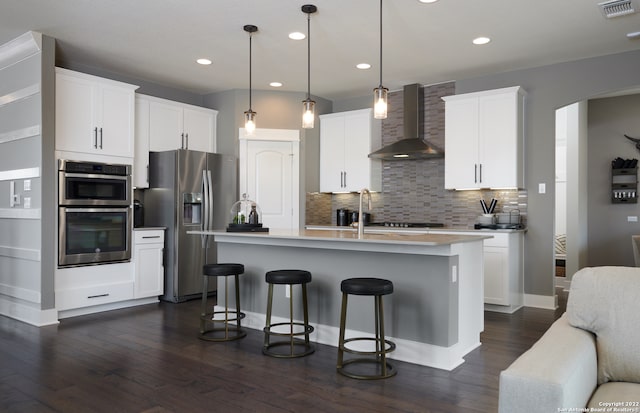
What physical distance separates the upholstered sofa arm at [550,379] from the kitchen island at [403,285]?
4.53 ft

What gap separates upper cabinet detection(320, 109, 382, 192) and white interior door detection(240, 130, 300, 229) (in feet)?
1.59

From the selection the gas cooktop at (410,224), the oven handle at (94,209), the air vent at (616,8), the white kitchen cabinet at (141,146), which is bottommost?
the gas cooktop at (410,224)

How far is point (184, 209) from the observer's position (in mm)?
5805

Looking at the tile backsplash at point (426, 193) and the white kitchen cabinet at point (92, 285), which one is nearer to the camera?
the white kitchen cabinet at point (92, 285)

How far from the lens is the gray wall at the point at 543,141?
209 inches

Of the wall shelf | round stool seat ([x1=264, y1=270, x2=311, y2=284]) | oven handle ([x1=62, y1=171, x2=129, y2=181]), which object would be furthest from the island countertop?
the wall shelf

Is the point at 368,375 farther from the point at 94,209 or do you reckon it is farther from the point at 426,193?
the point at 426,193

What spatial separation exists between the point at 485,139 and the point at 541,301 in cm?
198

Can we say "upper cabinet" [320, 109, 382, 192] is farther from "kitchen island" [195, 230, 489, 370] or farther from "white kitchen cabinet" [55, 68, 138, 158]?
"white kitchen cabinet" [55, 68, 138, 158]

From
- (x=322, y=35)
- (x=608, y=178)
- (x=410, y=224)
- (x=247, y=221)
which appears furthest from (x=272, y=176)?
(x=608, y=178)

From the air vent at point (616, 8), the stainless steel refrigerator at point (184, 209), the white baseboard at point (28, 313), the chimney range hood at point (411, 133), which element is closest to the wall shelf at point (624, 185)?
the chimney range hood at point (411, 133)

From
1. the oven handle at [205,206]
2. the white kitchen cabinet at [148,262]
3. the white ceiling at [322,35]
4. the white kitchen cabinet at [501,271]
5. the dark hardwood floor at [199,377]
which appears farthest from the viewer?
the oven handle at [205,206]

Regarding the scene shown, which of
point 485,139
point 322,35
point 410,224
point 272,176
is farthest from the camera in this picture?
point 272,176

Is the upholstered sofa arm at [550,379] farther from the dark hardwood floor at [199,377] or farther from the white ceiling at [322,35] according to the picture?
the white ceiling at [322,35]
